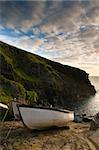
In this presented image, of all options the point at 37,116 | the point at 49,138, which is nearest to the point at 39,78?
the point at 37,116

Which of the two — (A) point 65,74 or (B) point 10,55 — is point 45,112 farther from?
(A) point 65,74

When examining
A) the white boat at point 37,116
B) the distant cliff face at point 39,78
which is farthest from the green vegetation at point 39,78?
the white boat at point 37,116

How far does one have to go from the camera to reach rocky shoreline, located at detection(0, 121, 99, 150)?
16.3 metres

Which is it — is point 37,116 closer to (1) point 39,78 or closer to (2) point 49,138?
(2) point 49,138

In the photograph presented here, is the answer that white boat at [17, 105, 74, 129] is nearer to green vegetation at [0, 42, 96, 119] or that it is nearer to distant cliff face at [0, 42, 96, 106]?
distant cliff face at [0, 42, 96, 106]

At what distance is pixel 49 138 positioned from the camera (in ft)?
59.9

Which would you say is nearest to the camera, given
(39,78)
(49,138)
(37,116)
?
(49,138)

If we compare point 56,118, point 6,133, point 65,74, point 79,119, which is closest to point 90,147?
point 56,118

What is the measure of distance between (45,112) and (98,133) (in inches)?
172

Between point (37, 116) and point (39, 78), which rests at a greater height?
point (39, 78)

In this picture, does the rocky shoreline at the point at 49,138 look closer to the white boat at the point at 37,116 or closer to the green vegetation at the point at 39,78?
the white boat at the point at 37,116

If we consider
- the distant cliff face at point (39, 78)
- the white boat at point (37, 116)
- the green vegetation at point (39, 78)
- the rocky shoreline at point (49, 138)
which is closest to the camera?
the rocky shoreline at point (49, 138)

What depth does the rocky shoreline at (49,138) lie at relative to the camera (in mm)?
16266

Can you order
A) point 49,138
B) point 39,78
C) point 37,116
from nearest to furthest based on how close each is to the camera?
point 49,138, point 37,116, point 39,78
